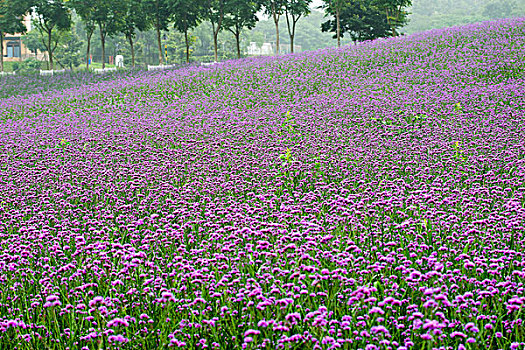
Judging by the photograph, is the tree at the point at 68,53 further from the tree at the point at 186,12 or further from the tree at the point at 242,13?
the tree at the point at 242,13

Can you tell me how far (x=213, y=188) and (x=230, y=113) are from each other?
6.10 m

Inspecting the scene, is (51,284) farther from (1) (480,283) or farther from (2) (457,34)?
(2) (457,34)

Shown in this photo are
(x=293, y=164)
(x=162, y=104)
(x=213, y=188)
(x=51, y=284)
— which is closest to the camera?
(x=51, y=284)

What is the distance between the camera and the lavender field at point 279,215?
338 cm

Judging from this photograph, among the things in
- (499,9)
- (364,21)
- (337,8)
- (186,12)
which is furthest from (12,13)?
(499,9)

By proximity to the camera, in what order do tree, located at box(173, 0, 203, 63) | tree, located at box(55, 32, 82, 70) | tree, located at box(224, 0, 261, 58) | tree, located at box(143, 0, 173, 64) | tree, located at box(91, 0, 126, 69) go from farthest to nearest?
tree, located at box(55, 32, 82, 70)
tree, located at box(91, 0, 126, 69)
tree, located at box(143, 0, 173, 64)
tree, located at box(173, 0, 203, 63)
tree, located at box(224, 0, 261, 58)

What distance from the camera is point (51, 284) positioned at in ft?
13.4

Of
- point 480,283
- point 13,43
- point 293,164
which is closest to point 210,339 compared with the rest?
point 480,283

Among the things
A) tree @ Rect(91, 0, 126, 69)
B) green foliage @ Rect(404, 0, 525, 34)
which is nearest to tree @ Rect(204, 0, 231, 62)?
tree @ Rect(91, 0, 126, 69)

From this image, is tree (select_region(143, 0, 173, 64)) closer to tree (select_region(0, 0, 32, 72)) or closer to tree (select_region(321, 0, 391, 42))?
tree (select_region(0, 0, 32, 72))

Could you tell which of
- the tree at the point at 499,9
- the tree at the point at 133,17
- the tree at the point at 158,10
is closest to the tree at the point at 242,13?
the tree at the point at 158,10

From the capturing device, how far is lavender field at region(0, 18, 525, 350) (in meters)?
3.38

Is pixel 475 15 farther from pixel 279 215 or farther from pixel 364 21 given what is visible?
pixel 279 215

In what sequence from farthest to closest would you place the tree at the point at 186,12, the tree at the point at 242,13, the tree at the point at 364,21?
the tree at the point at 364,21 < the tree at the point at 186,12 < the tree at the point at 242,13
